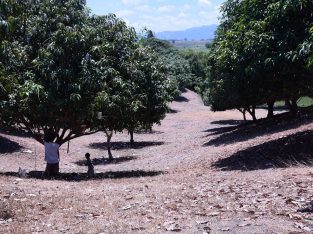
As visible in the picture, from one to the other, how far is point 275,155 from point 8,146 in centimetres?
1531

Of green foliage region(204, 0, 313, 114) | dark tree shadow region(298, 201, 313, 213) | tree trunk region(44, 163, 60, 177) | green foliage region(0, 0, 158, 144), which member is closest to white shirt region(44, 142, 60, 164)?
tree trunk region(44, 163, 60, 177)

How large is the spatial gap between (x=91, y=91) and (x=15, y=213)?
7.32 meters

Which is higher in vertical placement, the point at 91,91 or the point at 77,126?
the point at 91,91

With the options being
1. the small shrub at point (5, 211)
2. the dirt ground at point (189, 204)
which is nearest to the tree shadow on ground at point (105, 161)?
the dirt ground at point (189, 204)

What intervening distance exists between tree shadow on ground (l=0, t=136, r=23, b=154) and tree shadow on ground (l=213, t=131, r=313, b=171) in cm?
1214

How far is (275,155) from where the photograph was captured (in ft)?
54.3

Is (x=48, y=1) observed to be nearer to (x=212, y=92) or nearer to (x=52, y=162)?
(x=52, y=162)

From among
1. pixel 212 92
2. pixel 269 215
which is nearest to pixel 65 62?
pixel 269 215

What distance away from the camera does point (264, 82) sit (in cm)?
1720

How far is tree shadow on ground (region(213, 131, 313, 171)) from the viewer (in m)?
15.1

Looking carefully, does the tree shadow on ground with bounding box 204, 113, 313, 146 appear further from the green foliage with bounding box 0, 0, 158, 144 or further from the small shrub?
the small shrub

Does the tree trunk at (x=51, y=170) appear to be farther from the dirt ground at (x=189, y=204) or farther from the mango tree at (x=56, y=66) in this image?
the mango tree at (x=56, y=66)

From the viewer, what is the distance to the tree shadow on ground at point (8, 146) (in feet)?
83.5

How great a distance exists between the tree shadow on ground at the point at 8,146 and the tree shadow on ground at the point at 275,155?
12.1 meters
